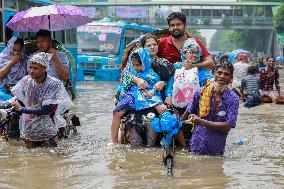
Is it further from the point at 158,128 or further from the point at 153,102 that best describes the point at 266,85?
the point at 158,128

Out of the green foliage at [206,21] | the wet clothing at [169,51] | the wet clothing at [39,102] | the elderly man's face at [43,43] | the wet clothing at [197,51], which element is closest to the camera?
the wet clothing at [39,102]

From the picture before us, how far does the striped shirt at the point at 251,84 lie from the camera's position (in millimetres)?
14258

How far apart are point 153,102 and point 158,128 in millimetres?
1298

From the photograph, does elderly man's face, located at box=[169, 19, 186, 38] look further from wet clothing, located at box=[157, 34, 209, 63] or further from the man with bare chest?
wet clothing, located at box=[157, 34, 209, 63]

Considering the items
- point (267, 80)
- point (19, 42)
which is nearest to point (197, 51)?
point (19, 42)

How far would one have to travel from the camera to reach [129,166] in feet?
20.1

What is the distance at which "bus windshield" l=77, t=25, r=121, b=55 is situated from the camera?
77.6 feet

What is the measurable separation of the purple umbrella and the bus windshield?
14.3m

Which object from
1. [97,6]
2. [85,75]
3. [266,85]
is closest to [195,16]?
[97,6]

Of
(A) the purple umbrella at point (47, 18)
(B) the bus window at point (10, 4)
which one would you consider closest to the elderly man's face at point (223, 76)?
(A) the purple umbrella at point (47, 18)

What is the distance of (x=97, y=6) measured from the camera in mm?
87875

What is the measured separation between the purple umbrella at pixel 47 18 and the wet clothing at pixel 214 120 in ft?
10.2

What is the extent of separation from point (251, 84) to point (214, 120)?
817cm

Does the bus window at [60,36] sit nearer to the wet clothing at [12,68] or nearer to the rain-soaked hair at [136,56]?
the wet clothing at [12,68]
